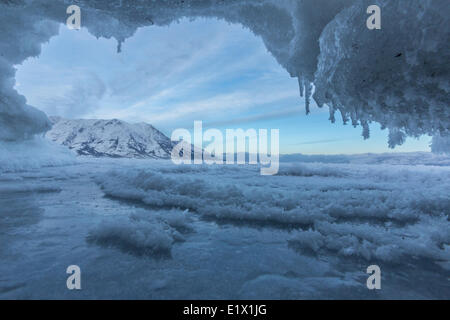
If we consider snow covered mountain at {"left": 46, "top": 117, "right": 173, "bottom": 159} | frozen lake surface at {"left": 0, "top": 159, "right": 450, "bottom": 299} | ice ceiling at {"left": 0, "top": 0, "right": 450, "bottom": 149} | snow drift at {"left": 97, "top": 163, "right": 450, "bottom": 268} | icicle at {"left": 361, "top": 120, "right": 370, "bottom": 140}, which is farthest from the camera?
snow covered mountain at {"left": 46, "top": 117, "right": 173, "bottom": 159}

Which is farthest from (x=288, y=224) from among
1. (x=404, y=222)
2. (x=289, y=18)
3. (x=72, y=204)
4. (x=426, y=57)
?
(x=289, y=18)

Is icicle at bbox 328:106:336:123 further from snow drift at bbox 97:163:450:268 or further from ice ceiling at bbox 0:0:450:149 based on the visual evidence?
snow drift at bbox 97:163:450:268

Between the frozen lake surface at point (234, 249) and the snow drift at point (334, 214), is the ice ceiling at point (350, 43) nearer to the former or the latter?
the snow drift at point (334, 214)

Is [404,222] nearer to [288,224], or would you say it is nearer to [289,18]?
[288,224]

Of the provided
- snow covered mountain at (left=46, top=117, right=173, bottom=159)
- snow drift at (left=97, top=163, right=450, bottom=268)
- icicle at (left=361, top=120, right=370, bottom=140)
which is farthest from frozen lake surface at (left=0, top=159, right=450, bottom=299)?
snow covered mountain at (left=46, top=117, right=173, bottom=159)

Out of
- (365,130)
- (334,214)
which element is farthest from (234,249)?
(365,130)
